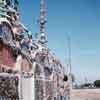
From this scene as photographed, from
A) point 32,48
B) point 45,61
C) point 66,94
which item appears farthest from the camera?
point 66,94

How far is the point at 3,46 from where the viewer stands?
15.7 m

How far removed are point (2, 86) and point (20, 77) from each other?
6.02ft

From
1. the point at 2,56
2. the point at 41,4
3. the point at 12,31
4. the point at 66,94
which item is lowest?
the point at 66,94

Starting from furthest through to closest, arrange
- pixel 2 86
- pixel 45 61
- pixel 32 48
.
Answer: pixel 45 61, pixel 32 48, pixel 2 86

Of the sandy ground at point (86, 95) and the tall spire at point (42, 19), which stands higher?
the tall spire at point (42, 19)

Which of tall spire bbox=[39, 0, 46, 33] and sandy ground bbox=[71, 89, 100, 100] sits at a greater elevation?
tall spire bbox=[39, 0, 46, 33]

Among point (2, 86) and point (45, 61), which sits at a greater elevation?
point (45, 61)

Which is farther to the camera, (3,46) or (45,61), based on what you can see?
(45,61)

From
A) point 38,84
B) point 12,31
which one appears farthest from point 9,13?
point 38,84

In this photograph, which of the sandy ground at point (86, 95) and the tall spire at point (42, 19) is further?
the sandy ground at point (86, 95)

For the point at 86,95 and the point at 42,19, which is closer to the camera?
the point at 42,19

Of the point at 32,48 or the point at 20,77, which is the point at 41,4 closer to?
the point at 32,48

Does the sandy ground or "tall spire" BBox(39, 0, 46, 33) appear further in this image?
the sandy ground

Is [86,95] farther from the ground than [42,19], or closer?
closer
